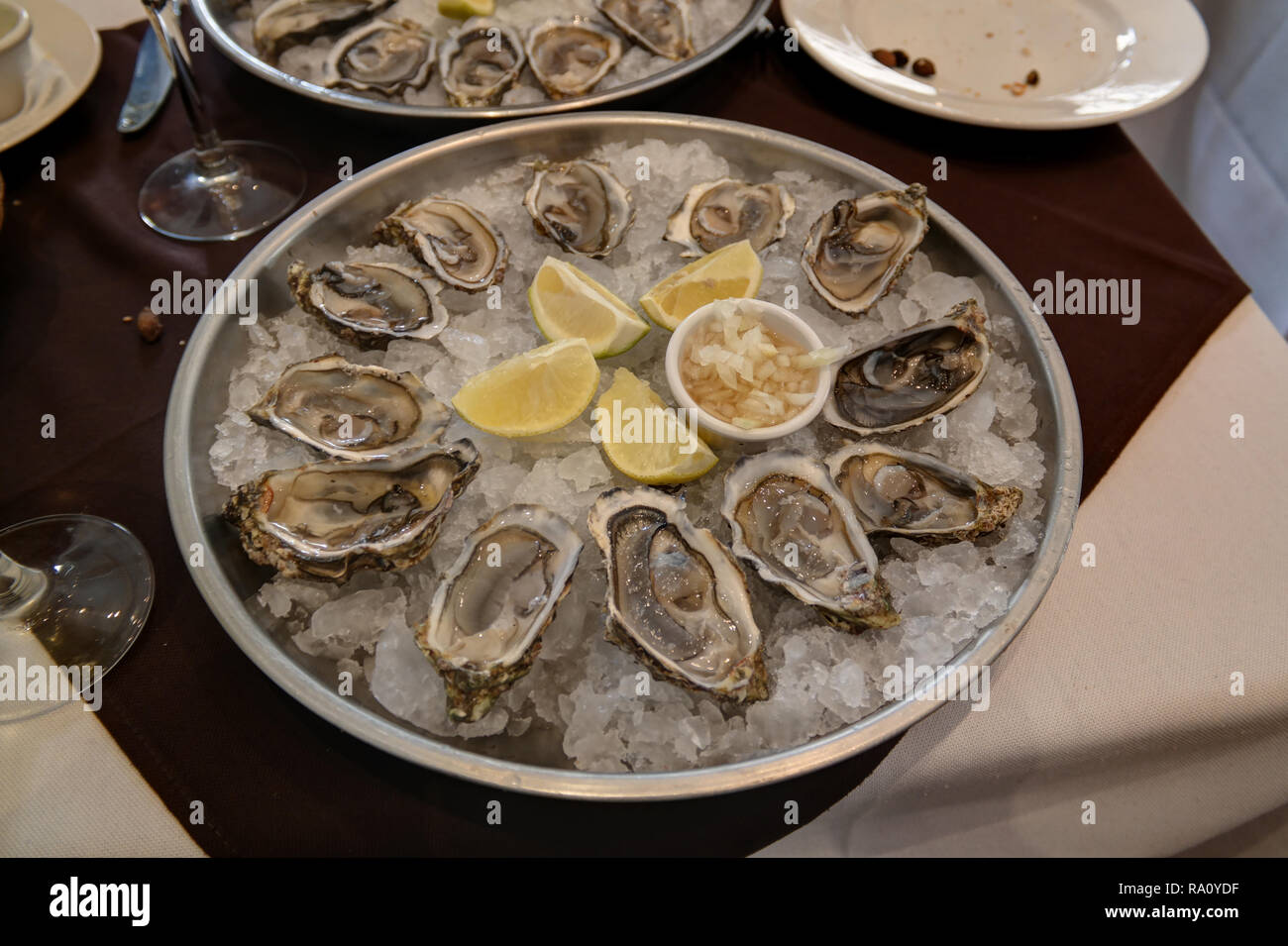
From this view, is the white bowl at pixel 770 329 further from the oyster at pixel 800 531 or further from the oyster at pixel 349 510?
the oyster at pixel 349 510

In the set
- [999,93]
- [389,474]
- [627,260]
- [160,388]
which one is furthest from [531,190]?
[999,93]

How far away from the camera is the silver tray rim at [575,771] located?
1.02 m

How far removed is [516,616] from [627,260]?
77 cm

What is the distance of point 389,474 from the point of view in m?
1.29

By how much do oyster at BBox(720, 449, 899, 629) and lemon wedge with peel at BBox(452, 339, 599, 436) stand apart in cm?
28

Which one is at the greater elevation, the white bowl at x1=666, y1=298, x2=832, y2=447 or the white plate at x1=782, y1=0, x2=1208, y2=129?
the white plate at x1=782, y1=0, x2=1208, y2=129

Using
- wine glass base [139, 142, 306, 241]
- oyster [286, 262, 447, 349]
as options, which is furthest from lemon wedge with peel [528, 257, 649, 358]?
wine glass base [139, 142, 306, 241]

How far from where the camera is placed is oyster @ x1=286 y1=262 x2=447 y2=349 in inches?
55.7

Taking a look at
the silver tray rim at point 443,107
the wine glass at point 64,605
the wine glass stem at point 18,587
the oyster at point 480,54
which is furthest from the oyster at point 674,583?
the oyster at point 480,54

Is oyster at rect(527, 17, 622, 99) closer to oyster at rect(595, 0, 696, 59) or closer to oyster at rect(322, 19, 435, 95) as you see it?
oyster at rect(595, 0, 696, 59)

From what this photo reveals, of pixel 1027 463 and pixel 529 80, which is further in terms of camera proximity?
pixel 529 80

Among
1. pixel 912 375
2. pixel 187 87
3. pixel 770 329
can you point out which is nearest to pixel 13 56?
pixel 187 87

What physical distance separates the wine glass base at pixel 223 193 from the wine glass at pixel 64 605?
28.4 inches
